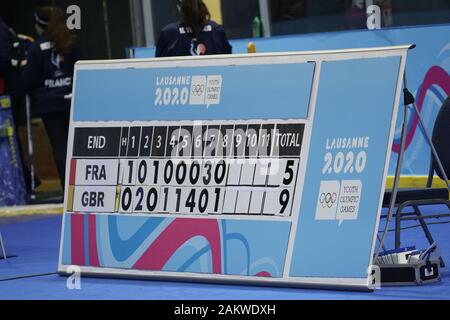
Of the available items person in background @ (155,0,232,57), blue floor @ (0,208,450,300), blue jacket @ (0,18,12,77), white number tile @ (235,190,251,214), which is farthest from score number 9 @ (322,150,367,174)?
blue jacket @ (0,18,12,77)

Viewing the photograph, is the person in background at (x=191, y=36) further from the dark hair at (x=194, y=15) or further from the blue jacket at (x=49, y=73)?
the blue jacket at (x=49, y=73)

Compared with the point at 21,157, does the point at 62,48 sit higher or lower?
higher

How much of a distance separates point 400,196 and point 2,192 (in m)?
7.10

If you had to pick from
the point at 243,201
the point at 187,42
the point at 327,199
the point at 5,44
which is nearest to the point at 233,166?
the point at 243,201

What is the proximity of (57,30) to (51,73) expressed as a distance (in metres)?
0.50

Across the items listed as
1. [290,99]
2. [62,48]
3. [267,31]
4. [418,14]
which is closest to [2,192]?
[62,48]

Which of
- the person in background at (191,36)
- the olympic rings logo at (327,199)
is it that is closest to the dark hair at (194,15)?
the person in background at (191,36)

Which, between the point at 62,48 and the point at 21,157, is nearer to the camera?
the point at 62,48

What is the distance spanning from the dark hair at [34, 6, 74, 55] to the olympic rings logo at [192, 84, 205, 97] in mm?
4985

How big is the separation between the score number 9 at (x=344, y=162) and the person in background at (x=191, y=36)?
3351mm

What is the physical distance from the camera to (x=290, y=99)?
7.17m

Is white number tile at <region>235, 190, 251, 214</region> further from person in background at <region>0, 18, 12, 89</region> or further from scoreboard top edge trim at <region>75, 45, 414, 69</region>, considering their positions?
person in background at <region>0, 18, 12, 89</region>

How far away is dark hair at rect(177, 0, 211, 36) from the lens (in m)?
10.1
